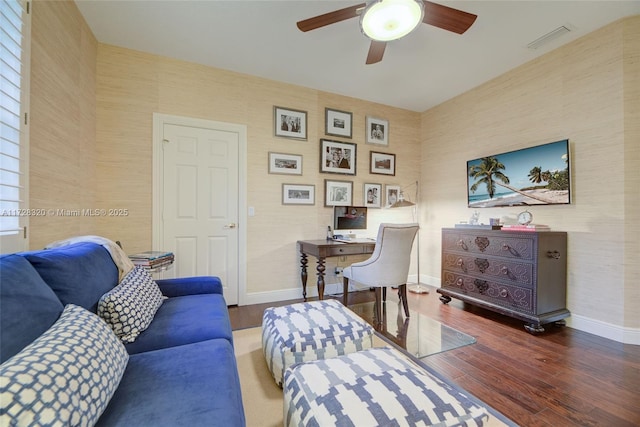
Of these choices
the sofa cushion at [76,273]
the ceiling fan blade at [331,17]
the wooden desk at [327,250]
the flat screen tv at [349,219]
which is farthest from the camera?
the flat screen tv at [349,219]

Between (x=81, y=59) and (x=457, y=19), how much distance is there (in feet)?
9.79

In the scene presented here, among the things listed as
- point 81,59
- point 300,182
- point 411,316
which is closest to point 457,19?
point 300,182

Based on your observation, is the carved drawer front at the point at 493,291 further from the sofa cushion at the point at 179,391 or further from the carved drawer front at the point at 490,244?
the sofa cushion at the point at 179,391

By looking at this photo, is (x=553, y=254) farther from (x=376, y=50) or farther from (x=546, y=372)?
(x=376, y=50)

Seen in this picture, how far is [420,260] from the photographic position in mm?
4164

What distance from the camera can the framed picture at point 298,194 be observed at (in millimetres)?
3297

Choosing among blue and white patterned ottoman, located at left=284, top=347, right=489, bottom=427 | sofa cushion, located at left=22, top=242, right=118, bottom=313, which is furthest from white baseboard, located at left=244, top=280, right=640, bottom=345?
blue and white patterned ottoman, located at left=284, top=347, right=489, bottom=427

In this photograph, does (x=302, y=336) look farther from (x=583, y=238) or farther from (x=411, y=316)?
(x=583, y=238)

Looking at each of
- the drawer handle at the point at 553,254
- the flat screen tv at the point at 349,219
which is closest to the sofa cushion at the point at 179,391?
the flat screen tv at the point at 349,219

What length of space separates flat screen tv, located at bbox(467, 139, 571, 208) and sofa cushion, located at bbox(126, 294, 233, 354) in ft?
10.3

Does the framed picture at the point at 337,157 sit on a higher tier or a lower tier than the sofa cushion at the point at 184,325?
higher

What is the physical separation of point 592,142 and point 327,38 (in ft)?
8.56

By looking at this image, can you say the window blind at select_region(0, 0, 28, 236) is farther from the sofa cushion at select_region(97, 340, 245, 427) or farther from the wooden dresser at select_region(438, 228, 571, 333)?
the wooden dresser at select_region(438, 228, 571, 333)

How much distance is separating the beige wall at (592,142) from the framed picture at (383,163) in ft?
4.33
